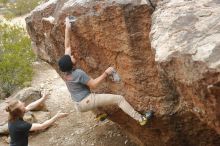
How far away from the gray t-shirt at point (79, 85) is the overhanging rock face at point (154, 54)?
2.23 feet

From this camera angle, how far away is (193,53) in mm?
A: 5023

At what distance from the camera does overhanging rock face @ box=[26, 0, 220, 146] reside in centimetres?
508

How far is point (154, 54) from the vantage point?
5.94 m

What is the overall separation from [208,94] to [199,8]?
1.57 m

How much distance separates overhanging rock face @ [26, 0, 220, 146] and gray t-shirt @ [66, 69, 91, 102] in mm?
679

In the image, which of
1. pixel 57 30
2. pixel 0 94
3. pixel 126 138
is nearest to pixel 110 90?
pixel 57 30

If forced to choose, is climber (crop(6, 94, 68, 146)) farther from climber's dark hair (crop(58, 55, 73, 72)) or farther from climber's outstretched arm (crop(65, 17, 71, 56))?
climber's outstretched arm (crop(65, 17, 71, 56))

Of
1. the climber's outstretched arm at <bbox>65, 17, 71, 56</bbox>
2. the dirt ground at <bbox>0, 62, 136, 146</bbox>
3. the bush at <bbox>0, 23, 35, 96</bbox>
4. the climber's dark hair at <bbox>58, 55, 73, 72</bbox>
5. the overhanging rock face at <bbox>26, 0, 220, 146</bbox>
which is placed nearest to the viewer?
the overhanging rock face at <bbox>26, 0, 220, 146</bbox>

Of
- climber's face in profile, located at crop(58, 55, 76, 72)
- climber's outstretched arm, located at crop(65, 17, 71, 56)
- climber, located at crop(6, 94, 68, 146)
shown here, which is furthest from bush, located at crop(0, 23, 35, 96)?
climber, located at crop(6, 94, 68, 146)

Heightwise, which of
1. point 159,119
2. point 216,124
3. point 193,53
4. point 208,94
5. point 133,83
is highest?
point 193,53

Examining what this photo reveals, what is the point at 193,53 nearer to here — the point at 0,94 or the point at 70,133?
the point at 70,133

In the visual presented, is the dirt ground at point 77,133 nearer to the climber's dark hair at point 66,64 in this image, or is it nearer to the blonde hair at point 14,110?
the climber's dark hair at point 66,64

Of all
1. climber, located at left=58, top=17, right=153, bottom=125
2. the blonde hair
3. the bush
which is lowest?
the bush

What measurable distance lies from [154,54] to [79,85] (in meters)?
1.90
